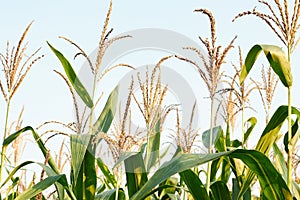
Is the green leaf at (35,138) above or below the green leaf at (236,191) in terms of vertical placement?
above

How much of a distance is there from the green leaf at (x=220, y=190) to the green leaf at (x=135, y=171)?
43 cm

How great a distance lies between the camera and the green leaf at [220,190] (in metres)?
2.62

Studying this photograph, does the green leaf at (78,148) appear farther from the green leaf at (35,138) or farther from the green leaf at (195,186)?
the green leaf at (195,186)

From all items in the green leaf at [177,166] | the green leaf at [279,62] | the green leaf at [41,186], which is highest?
the green leaf at [279,62]

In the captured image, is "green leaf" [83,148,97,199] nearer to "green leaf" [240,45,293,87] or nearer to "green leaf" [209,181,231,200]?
"green leaf" [209,181,231,200]

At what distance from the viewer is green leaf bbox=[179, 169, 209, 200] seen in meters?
2.36

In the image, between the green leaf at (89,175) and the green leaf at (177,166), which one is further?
the green leaf at (89,175)

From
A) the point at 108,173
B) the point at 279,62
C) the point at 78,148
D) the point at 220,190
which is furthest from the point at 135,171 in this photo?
the point at 279,62

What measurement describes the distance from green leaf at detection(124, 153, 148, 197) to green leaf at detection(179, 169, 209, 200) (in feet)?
1.18

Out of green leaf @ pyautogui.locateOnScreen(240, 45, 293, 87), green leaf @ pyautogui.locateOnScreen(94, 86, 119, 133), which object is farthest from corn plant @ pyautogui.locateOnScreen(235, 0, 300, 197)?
green leaf @ pyautogui.locateOnScreen(94, 86, 119, 133)

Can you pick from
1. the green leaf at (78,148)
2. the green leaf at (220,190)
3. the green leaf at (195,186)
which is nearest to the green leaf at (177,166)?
the green leaf at (195,186)

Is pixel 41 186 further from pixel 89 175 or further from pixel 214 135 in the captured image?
pixel 214 135

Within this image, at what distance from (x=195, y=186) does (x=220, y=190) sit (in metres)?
0.32

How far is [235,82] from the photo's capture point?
324cm
